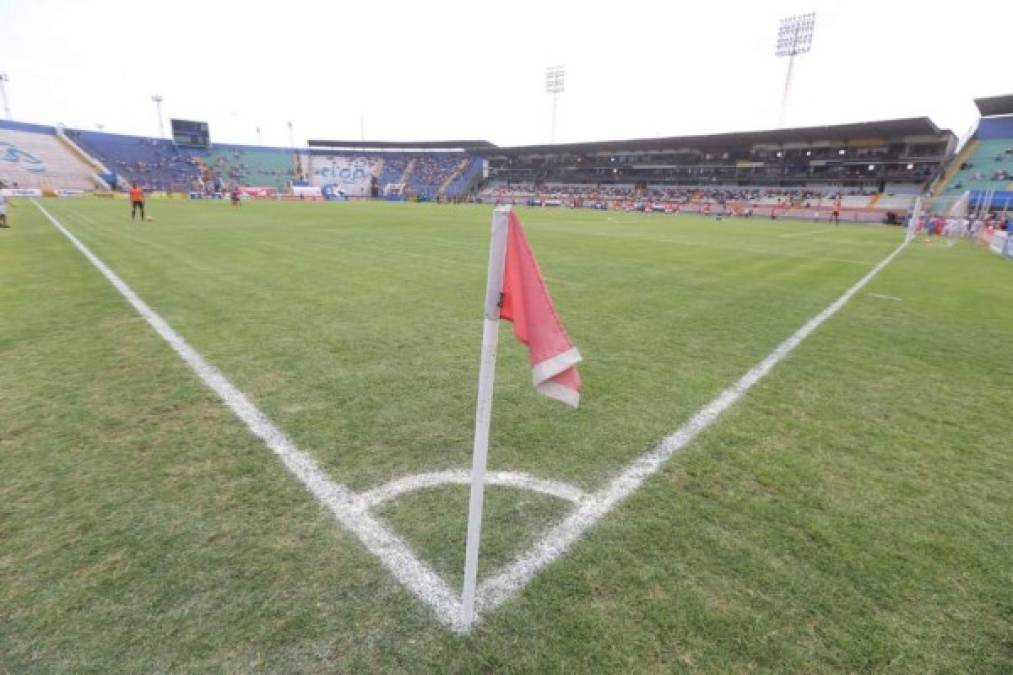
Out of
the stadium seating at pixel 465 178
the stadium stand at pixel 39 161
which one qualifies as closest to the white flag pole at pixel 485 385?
the stadium stand at pixel 39 161

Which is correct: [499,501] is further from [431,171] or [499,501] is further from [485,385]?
[431,171]

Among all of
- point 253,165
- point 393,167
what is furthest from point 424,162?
point 253,165

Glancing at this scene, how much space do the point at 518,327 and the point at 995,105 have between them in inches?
2955

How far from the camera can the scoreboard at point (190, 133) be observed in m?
67.6

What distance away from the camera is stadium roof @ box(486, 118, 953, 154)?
50625 mm

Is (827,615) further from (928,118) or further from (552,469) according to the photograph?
(928,118)

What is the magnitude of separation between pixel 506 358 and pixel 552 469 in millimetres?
2273

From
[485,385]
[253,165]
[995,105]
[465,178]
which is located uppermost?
[995,105]

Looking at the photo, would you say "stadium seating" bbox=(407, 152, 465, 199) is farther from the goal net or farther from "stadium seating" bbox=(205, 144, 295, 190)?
the goal net

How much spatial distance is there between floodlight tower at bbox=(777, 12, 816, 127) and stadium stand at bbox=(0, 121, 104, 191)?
84638mm

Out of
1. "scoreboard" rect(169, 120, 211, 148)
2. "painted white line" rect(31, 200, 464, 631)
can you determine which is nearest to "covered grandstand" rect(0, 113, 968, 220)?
"scoreboard" rect(169, 120, 211, 148)

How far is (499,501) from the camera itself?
2.91 metres

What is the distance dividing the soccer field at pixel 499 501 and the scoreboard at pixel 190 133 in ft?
253

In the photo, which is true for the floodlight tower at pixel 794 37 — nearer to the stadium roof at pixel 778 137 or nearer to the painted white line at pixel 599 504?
the stadium roof at pixel 778 137
